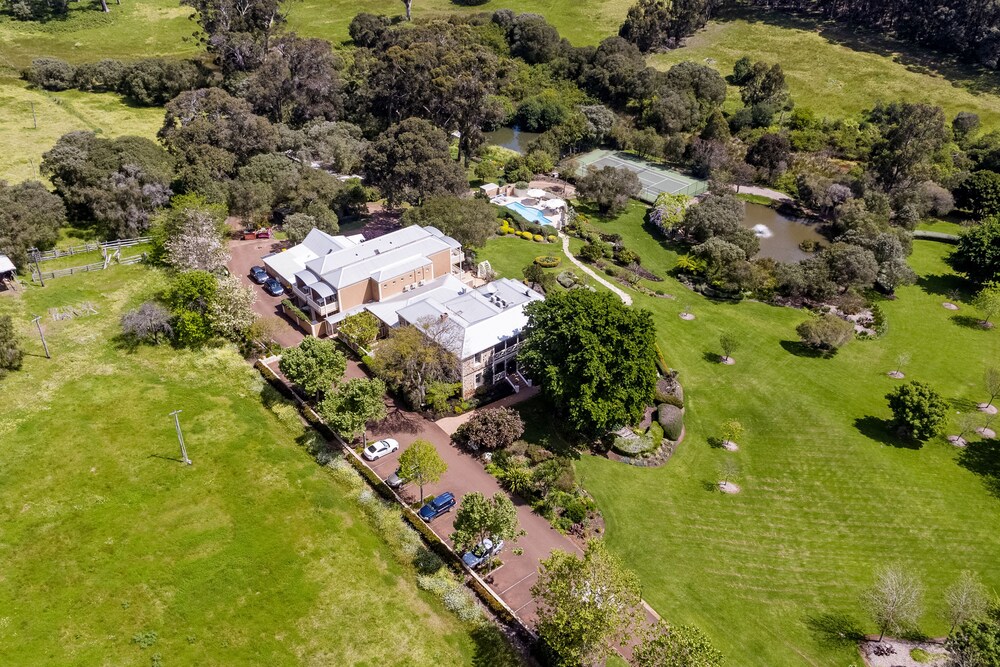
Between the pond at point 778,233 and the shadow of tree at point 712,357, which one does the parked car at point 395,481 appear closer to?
the shadow of tree at point 712,357

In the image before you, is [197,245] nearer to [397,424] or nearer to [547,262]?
[397,424]

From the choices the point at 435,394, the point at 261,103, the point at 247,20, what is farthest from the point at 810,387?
the point at 247,20

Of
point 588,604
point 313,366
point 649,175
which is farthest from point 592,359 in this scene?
point 649,175

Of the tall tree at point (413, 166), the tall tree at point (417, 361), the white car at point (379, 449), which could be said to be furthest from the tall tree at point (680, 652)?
the tall tree at point (413, 166)

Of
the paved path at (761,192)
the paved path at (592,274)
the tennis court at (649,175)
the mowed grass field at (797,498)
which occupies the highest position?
the tennis court at (649,175)

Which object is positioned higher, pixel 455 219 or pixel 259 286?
pixel 455 219

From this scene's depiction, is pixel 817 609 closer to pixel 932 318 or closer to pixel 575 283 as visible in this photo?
pixel 575 283
